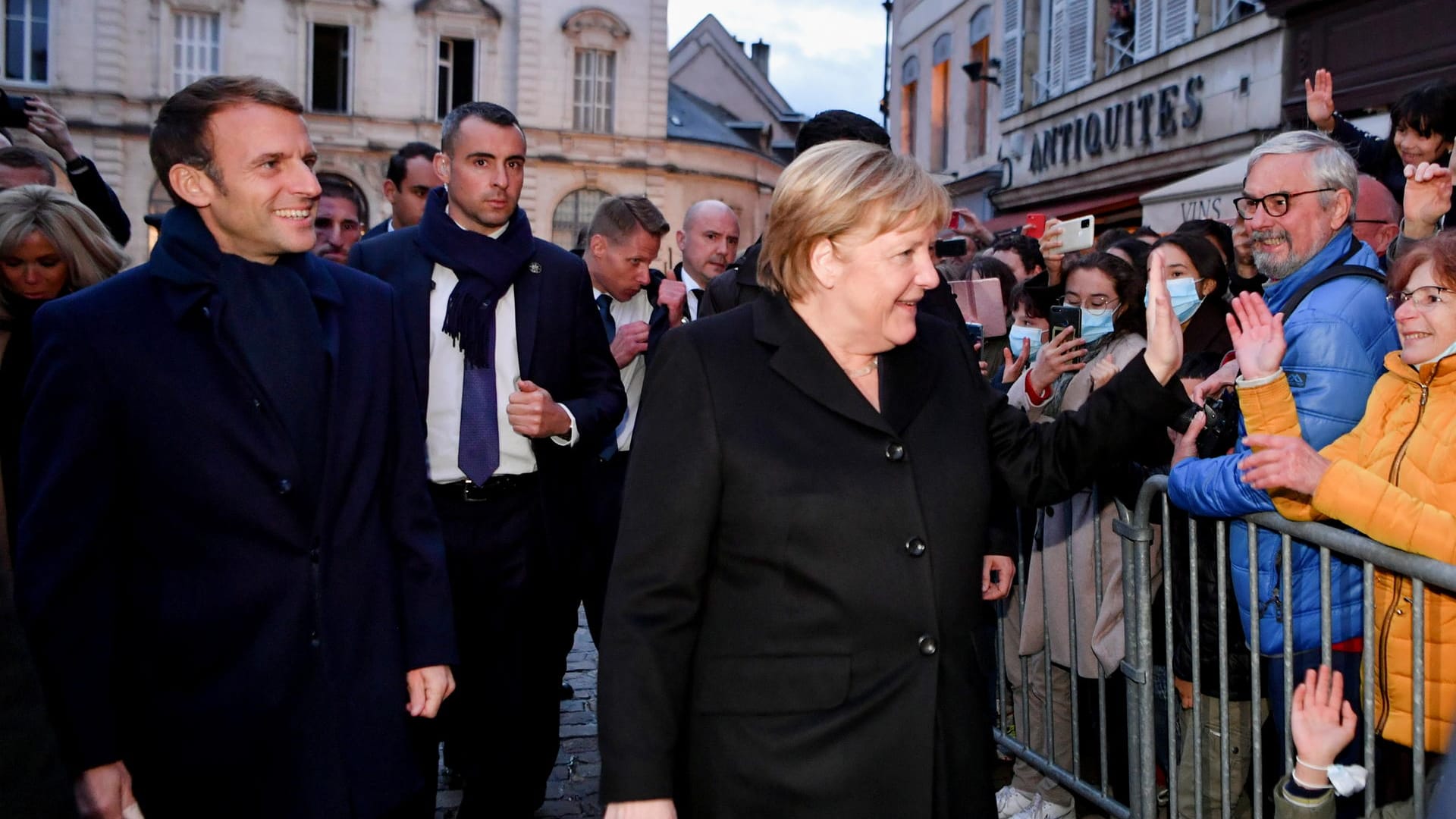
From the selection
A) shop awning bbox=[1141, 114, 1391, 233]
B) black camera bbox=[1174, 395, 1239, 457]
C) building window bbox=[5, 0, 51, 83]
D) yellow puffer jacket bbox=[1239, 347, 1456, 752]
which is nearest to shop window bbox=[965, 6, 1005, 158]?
shop awning bbox=[1141, 114, 1391, 233]

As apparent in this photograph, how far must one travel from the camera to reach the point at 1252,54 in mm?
13977

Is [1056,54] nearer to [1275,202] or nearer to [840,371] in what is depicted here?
[1275,202]

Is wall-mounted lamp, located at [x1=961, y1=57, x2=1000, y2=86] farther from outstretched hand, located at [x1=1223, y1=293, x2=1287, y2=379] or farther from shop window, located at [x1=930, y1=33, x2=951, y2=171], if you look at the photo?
outstretched hand, located at [x1=1223, y1=293, x2=1287, y2=379]

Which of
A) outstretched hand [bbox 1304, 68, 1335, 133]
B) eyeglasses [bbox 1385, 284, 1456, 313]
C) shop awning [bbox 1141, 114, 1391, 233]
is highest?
shop awning [bbox 1141, 114, 1391, 233]

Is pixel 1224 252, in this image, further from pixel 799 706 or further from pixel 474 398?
pixel 799 706

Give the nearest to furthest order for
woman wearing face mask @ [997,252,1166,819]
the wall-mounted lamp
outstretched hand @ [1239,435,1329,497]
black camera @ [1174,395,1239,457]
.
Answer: outstretched hand @ [1239,435,1329,497] → black camera @ [1174,395,1239,457] → woman wearing face mask @ [997,252,1166,819] → the wall-mounted lamp

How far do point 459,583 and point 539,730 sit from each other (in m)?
0.66

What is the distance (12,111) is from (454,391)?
9.73ft

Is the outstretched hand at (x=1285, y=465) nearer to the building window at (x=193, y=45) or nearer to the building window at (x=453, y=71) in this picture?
the building window at (x=453, y=71)

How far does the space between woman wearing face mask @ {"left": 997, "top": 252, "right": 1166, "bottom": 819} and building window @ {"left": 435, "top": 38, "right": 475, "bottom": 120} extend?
97.2 feet

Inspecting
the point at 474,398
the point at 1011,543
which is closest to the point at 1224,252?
the point at 1011,543

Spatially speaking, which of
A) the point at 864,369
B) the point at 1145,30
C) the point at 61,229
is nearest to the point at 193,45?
the point at 1145,30

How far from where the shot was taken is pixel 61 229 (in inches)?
164

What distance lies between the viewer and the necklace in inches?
106
